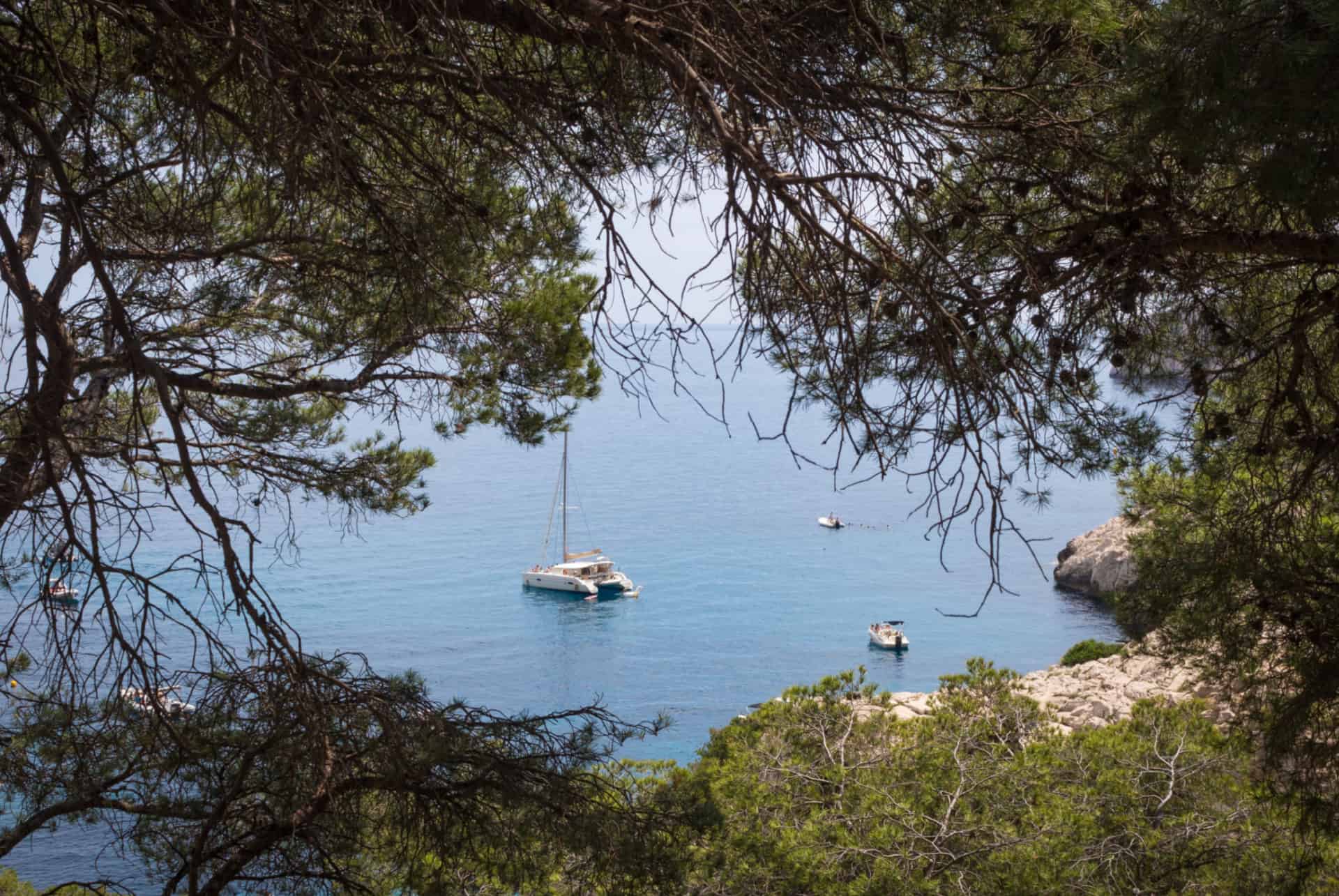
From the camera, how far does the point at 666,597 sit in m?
21.7

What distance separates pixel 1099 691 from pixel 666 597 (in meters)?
12.7

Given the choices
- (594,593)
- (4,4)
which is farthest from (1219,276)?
(594,593)

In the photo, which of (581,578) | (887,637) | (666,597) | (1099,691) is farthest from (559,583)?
(1099,691)

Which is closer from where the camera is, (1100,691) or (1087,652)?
(1100,691)

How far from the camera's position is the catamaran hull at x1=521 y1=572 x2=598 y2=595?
21.7 meters

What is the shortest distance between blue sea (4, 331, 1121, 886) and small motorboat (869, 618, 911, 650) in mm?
137

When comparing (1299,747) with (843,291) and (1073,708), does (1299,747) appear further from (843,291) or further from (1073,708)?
(1073,708)

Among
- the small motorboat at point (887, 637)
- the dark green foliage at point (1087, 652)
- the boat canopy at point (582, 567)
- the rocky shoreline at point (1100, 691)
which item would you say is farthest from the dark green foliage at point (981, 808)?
the boat canopy at point (582, 567)

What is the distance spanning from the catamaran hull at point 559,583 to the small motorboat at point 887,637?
5.65 m

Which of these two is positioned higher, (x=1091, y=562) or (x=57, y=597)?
(x=57, y=597)

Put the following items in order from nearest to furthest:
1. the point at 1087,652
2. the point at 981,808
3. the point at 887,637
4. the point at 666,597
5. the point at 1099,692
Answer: the point at 981,808, the point at 1099,692, the point at 1087,652, the point at 887,637, the point at 666,597

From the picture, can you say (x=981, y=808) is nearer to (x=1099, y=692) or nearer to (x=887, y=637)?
(x=1099, y=692)

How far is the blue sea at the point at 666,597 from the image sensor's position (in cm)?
1719

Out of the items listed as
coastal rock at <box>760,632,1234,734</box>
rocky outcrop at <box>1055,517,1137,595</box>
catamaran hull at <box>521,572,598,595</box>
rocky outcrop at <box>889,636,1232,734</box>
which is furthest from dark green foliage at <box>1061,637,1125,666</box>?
catamaran hull at <box>521,572,598,595</box>
